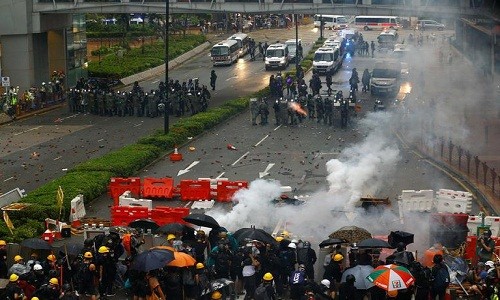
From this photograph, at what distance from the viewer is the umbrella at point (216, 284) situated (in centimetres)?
1958

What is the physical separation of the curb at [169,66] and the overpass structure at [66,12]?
4.35 m

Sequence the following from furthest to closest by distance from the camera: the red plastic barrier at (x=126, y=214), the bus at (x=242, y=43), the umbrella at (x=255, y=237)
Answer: the bus at (x=242, y=43) < the red plastic barrier at (x=126, y=214) < the umbrella at (x=255, y=237)

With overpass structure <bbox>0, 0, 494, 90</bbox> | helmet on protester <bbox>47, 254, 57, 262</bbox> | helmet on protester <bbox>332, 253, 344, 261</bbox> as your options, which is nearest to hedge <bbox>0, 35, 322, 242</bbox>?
helmet on protester <bbox>47, 254, 57, 262</bbox>

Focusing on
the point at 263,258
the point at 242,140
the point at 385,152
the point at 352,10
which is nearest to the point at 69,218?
the point at 263,258

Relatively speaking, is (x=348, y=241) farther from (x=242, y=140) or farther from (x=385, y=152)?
(x=242, y=140)

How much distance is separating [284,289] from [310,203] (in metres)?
5.84

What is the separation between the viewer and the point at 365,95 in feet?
176

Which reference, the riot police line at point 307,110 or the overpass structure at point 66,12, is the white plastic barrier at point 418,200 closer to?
the riot police line at point 307,110

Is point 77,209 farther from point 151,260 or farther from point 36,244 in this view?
point 151,260

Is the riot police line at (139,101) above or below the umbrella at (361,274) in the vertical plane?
below

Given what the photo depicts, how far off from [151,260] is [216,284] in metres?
1.29

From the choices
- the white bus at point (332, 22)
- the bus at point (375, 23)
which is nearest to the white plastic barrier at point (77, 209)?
the white bus at point (332, 22)

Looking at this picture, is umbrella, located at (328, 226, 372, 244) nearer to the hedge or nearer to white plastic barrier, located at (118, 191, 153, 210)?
white plastic barrier, located at (118, 191, 153, 210)


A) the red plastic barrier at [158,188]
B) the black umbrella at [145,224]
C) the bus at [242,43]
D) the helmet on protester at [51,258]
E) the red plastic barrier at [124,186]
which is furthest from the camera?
the bus at [242,43]
